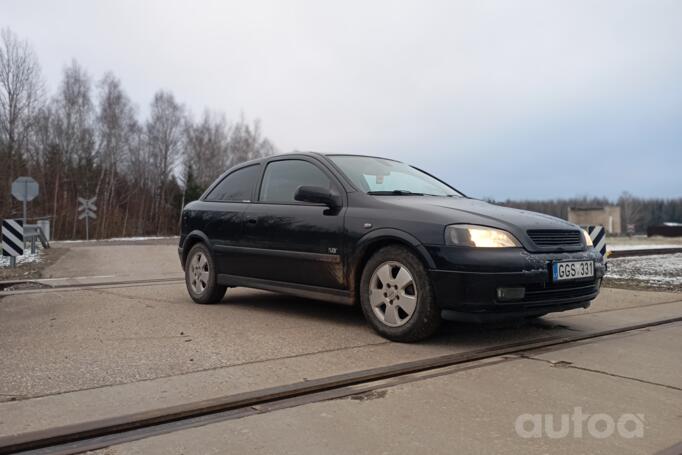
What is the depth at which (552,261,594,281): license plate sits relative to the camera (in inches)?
176

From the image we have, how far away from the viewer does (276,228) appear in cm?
560

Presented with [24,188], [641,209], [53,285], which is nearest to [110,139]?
[24,188]

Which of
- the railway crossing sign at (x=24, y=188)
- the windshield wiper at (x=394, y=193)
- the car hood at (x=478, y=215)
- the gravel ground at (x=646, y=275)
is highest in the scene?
the railway crossing sign at (x=24, y=188)

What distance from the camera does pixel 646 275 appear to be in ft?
35.7

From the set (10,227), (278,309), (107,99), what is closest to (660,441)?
(278,309)

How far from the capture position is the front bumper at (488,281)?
165 inches

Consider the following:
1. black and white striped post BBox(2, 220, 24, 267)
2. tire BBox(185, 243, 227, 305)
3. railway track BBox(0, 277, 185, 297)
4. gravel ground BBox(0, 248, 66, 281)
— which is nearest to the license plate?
tire BBox(185, 243, 227, 305)

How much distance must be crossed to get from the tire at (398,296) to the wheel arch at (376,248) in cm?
6

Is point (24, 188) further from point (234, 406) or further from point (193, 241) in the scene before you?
point (234, 406)

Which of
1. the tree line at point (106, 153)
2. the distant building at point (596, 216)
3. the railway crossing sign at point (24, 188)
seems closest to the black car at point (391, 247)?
the railway crossing sign at point (24, 188)

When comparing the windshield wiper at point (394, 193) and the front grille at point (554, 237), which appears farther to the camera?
the windshield wiper at point (394, 193)

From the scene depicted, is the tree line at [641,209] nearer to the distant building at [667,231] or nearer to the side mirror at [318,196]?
the distant building at [667,231]

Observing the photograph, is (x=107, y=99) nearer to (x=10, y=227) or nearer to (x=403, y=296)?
(x=10, y=227)

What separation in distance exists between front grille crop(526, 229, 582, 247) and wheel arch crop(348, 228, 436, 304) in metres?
0.84
